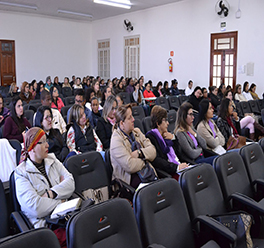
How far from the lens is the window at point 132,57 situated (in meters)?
14.5

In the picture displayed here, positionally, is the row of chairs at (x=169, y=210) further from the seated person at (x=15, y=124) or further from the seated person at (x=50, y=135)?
the seated person at (x=15, y=124)

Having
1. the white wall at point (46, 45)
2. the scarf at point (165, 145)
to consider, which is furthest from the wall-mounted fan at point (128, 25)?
the scarf at point (165, 145)

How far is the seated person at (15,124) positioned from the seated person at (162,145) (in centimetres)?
207

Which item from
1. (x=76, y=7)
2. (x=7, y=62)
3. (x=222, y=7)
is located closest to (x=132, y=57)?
(x=76, y=7)

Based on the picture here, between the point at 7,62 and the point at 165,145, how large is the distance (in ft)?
43.2

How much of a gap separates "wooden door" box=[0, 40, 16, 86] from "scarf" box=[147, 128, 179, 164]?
12.9 metres

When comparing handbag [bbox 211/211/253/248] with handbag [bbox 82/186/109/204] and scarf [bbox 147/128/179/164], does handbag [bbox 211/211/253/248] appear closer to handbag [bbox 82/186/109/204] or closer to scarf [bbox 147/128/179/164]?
handbag [bbox 82/186/109/204]

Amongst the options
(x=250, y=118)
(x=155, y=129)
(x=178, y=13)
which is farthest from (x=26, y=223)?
(x=178, y=13)

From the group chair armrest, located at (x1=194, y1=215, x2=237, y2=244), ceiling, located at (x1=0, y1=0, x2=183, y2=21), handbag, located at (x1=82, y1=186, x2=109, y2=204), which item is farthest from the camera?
ceiling, located at (x1=0, y1=0, x2=183, y2=21)

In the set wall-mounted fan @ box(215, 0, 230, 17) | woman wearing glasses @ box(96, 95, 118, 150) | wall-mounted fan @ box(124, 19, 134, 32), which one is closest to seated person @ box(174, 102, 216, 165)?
woman wearing glasses @ box(96, 95, 118, 150)

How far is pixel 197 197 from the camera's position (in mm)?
2303

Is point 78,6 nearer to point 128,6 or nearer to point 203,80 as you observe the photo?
point 128,6

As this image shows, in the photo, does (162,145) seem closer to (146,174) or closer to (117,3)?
(146,174)

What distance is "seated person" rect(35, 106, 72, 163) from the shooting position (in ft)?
12.0
